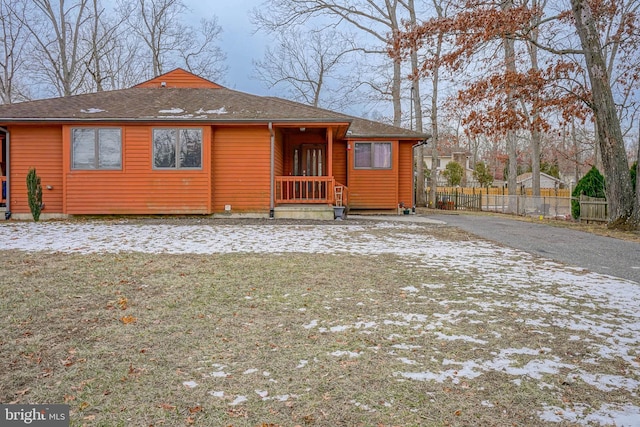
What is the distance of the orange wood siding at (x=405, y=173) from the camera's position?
→ 637 inches

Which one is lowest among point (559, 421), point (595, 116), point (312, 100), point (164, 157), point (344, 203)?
point (559, 421)

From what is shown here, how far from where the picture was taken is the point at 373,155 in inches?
617

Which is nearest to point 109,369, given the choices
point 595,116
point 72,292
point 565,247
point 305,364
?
point 305,364

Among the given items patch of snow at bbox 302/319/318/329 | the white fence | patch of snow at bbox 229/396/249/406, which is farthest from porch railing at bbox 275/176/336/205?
the white fence

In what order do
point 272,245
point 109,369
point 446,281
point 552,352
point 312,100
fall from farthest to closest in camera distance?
point 312,100 < point 272,245 < point 446,281 < point 552,352 < point 109,369

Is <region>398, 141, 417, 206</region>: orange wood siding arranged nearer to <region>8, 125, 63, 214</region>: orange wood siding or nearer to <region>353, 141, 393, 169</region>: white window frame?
<region>353, 141, 393, 169</region>: white window frame

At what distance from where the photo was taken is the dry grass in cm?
221

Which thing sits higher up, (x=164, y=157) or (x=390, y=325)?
(x=164, y=157)

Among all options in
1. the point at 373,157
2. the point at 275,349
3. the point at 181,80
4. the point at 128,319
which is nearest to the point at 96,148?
the point at 181,80

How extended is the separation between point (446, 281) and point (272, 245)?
3.49m

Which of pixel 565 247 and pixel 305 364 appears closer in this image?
pixel 305 364

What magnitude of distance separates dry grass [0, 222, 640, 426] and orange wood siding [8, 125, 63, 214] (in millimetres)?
8274

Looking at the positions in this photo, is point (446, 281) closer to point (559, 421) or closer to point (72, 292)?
point (559, 421)

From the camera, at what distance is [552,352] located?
2.93m
